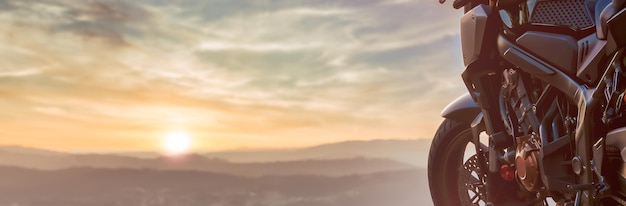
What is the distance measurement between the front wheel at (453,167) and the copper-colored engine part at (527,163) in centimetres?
106

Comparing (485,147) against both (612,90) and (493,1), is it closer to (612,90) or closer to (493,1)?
(493,1)

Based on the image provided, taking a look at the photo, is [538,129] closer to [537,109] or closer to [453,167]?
[537,109]

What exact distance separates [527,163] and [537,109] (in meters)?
0.39

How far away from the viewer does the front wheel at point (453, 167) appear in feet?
22.5

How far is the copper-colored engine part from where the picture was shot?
5453mm

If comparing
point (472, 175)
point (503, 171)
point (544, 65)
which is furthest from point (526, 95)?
point (472, 175)

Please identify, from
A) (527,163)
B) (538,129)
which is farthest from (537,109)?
(527,163)

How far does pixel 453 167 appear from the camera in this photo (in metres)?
7.01

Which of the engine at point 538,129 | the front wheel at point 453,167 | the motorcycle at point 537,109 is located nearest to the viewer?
the motorcycle at point 537,109

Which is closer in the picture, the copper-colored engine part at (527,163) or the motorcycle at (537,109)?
the motorcycle at (537,109)

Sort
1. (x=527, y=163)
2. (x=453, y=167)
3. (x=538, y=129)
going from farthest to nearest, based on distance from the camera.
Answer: (x=453, y=167) < (x=527, y=163) < (x=538, y=129)

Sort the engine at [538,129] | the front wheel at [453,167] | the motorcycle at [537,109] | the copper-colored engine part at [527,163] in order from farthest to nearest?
the front wheel at [453,167]
the copper-colored engine part at [527,163]
the engine at [538,129]
the motorcycle at [537,109]

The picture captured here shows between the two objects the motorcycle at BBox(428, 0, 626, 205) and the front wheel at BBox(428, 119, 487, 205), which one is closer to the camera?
the motorcycle at BBox(428, 0, 626, 205)

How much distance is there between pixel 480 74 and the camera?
6203 mm
